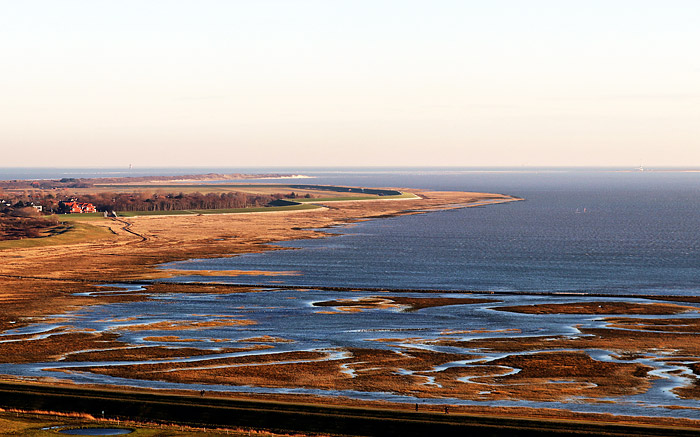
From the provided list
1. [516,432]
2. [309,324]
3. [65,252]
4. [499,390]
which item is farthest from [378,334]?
[65,252]

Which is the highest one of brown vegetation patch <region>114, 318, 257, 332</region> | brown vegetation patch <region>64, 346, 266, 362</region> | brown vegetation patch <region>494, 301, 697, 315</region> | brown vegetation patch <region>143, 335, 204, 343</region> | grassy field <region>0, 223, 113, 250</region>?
brown vegetation patch <region>494, 301, 697, 315</region>

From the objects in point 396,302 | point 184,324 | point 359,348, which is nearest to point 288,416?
point 359,348

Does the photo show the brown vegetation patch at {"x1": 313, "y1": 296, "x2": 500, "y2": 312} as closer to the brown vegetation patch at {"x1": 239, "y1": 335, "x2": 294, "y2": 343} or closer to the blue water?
the blue water

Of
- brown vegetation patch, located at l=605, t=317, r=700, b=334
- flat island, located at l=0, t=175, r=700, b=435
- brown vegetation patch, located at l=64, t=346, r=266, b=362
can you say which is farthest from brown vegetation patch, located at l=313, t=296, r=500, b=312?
brown vegetation patch, located at l=64, t=346, r=266, b=362

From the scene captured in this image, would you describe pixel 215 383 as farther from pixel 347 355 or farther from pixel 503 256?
pixel 503 256

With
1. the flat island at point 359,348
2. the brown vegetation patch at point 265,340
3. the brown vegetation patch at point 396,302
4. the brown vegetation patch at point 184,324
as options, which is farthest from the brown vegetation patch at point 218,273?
the brown vegetation patch at point 265,340

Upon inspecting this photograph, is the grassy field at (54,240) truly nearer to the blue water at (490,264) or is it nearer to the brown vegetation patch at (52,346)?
the blue water at (490,264)
